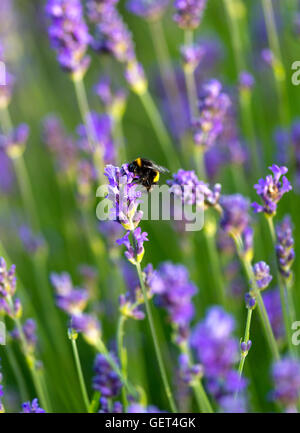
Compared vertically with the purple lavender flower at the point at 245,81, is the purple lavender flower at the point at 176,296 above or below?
below

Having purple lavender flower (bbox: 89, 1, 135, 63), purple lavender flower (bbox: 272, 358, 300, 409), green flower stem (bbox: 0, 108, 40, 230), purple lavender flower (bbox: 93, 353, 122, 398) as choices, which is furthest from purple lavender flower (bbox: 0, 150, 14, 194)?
purple lavender flower (bbox: 272, 358, 300, 409)

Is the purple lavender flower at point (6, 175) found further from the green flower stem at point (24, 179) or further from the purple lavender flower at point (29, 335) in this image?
the purple lavender flower at point (29, 335)

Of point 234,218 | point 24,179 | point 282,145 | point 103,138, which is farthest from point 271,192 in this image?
point 24,179

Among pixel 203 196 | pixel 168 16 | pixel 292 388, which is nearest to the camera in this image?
pixel 292 388

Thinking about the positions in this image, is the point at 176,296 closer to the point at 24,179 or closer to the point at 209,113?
the point at 209,113

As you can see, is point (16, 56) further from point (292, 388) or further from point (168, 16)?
point (292, 388)

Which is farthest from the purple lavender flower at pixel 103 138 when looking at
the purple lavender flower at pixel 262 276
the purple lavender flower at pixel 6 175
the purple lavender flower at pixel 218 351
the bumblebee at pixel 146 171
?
the purple lavender flower at pixel 6 175
